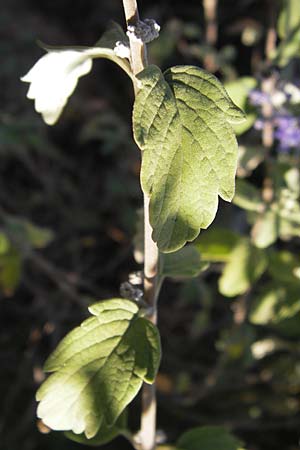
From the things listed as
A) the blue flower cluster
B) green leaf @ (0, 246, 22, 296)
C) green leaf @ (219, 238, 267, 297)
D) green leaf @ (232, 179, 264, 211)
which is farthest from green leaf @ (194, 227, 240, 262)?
green leaf @ (0, 246, 22, 296)

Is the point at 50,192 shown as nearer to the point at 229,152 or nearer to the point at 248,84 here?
the point at 248,84

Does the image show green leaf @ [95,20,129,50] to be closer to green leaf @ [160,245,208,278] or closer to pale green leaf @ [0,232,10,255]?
green leaf @ [160,245,208,278]

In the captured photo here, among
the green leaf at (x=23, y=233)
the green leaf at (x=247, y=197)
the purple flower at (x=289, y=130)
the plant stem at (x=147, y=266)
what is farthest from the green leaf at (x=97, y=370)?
the green leaf at (x=23, y=233)

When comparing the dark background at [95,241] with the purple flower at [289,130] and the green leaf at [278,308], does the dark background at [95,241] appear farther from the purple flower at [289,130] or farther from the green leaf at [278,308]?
the purple flower at [289,130]

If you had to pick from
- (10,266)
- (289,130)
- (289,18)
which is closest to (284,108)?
(289,130)

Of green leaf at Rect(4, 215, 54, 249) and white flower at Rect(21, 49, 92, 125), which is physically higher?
white flower at Rect(21, 49, 92, 125)

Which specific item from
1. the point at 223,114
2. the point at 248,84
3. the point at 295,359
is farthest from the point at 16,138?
the point at 223,114
